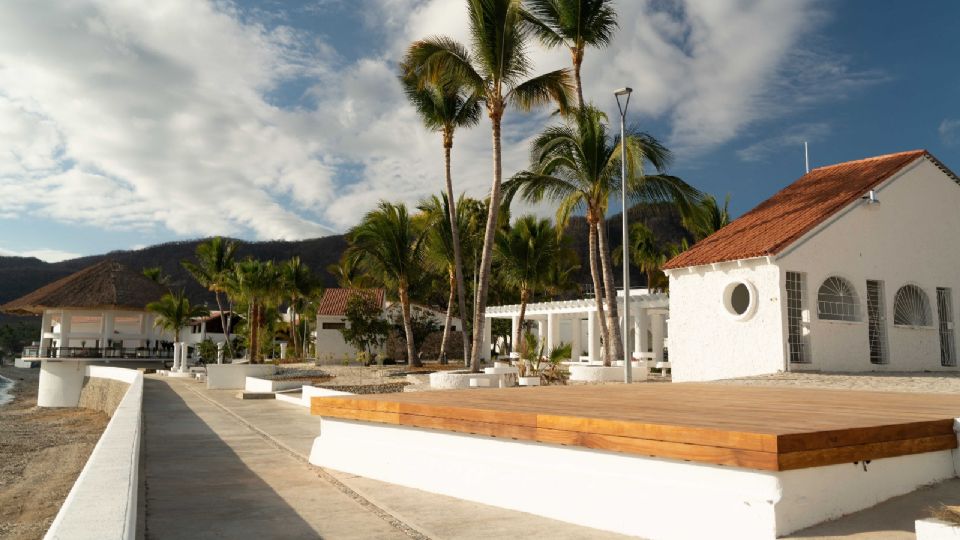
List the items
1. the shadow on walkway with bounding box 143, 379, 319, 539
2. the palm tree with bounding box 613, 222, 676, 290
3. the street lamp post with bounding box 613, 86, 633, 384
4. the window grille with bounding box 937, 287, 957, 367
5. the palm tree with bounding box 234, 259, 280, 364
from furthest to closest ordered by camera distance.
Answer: the palm tree with bounding box 613, 222, 676, 290 < the palm tree with bounding box 234, 259, 280, 364 < the window grille with bounding box 937, 287, 957, 367 < the street lamp post with bounding box 613, 86, 633, 384 < the shadow on walkway with bounding box 143, 379, 319, 539

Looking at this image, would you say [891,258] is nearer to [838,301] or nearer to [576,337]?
[838,301]

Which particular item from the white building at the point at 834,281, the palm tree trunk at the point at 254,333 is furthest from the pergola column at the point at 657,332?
the palm tree trunk at the point at 254,333

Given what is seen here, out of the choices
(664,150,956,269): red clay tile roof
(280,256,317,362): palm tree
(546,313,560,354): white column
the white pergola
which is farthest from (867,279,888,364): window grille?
(280,256,317,362): palm tree

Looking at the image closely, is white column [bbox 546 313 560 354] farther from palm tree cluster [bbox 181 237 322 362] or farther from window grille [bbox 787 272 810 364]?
palm tree cluster [bbox 181 237 322 362]

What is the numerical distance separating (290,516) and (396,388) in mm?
13207

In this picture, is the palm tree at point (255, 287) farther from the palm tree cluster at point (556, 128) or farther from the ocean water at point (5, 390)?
the palm tree cluster at point (556, 128)

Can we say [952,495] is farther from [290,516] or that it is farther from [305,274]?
[305,274]

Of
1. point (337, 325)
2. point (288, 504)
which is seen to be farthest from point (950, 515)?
point (337, 325)

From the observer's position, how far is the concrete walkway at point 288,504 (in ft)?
14.4

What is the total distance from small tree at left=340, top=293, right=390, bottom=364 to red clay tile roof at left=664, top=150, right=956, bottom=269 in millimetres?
21755

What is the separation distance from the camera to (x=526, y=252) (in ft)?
104

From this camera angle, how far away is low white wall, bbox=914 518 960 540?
2.79 metres

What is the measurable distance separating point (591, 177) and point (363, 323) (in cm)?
2091

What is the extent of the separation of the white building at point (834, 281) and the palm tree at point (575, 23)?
6.75 m
